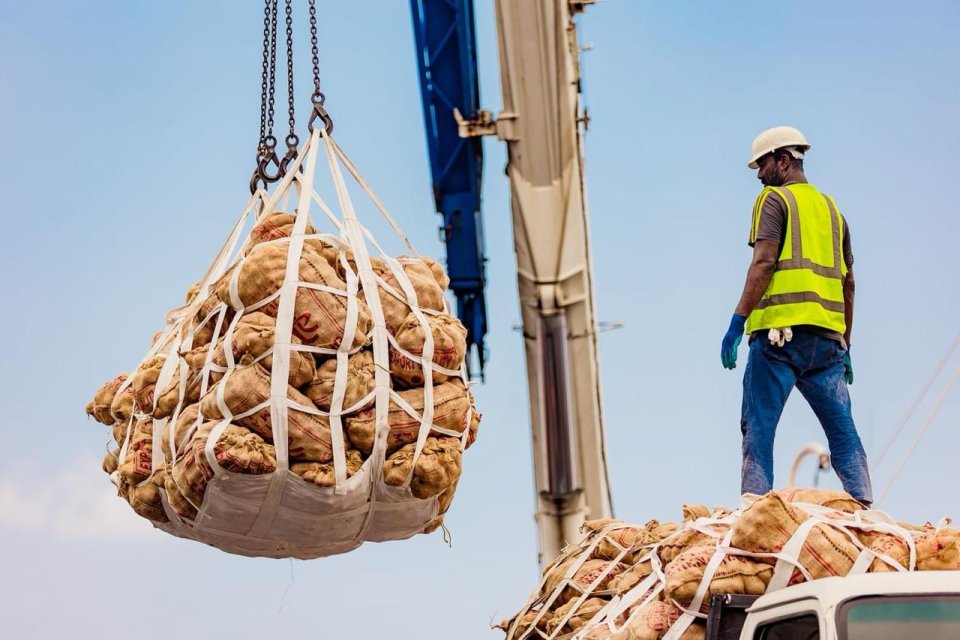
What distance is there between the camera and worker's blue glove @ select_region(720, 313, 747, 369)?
9.52 metres

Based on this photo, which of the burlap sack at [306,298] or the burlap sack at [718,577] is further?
the burlap sack at [306,298]

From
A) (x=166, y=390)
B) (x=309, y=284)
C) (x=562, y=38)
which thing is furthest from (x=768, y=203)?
(x=562, y=38)

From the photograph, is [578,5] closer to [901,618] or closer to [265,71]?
[265,71]

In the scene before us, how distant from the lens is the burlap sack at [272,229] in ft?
27.8

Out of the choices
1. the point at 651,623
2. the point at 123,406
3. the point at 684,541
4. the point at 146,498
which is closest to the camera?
the point at 651,623

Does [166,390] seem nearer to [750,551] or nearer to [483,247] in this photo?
[750,551]

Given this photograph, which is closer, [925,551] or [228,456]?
[925,551]

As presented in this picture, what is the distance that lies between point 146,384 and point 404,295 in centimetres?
159

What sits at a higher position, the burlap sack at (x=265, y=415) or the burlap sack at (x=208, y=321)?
the burlap sack at (x=208, y=321)

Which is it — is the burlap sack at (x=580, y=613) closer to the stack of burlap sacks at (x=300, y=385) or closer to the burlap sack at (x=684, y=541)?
the burlap sack at (x=684, y=541)

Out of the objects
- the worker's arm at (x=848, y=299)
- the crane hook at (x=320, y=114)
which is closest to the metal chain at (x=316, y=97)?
the crane hook at (x=320, y=114)

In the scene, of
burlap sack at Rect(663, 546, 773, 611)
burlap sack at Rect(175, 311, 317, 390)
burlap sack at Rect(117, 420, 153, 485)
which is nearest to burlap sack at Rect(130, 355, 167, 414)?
burlap sack at Rect(117, 420, 153, 485)

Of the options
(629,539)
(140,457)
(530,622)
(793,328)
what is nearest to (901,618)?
(629,539)

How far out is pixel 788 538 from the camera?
245 inches
